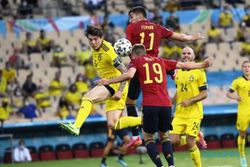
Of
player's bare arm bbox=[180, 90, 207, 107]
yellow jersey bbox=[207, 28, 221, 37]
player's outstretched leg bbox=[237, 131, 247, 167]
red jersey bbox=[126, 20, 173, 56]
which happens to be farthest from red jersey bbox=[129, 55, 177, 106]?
yellow jersey bbox=[207, 28, 221, 37]

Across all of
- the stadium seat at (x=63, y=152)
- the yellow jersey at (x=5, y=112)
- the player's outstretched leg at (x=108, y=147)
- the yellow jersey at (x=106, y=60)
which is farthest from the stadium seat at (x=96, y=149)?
the yellow jersey at (x=106, y=60)

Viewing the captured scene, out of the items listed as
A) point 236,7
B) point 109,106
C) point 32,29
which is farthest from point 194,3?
point 109,106

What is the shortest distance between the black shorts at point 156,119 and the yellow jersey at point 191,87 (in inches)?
78.6

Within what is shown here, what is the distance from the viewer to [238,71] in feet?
102

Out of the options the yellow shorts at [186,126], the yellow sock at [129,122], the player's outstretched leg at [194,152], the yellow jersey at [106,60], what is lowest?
the player's outstretched leg at [194,152]

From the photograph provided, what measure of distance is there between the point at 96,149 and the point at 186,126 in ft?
36.8

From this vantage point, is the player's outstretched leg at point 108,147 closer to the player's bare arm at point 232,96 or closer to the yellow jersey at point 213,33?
the player's bare arm at point 232,96

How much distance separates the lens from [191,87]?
1775 cm

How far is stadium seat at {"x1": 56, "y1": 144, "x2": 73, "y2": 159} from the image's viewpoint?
28328mm

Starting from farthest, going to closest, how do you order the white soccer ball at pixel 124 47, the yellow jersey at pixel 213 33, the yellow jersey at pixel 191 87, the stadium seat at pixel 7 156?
the yellow jersey at pixel 213 33, the stadium seat at pixel 7 156, the yellow jersey at pixel 191 87, the white soccer ball at pixel 124 47

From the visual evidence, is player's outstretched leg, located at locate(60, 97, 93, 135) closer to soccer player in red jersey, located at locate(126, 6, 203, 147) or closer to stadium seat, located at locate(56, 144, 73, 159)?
soccer player in red jersey, located at locate(126, 6, 203, 147)

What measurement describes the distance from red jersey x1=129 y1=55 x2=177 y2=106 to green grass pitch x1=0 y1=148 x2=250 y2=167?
18.9 feet

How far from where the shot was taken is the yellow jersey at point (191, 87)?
17.7 m

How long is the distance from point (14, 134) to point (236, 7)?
38.1 ft
